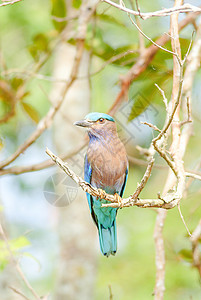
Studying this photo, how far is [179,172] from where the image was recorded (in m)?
2.46

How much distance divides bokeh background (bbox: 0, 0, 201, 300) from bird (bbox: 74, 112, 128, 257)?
0.10 metres

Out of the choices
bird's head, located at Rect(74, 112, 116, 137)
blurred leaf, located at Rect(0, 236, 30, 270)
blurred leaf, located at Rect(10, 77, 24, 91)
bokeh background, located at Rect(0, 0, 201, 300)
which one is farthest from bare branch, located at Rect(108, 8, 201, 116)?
blurred leaf, located at Rect(0, 236, 30, 270)

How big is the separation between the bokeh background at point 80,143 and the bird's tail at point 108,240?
15.5 inches

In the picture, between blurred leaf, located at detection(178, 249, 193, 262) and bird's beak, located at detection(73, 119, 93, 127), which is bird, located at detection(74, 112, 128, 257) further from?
blurred leaf, located at detection(178, 249, 193, 262)

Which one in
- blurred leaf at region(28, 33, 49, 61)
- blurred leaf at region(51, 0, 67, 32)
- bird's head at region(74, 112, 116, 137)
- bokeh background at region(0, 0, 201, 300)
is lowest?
bokeh background at region(0, 0, 201, 300)

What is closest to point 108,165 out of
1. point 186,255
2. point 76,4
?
point 186,255

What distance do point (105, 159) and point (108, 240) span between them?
20.5 inches

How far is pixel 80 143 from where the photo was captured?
3.98 meters

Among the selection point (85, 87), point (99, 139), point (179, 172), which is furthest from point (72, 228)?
point (179, 172)

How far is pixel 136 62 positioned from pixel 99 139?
1.24 metres

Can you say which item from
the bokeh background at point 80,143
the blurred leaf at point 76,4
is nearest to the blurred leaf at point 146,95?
the bokeh background at point 80,143

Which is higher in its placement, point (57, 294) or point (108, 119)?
point (108, 119)

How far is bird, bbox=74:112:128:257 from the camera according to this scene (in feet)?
9.78

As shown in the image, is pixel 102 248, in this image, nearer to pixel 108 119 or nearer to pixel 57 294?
pixel 108 119
